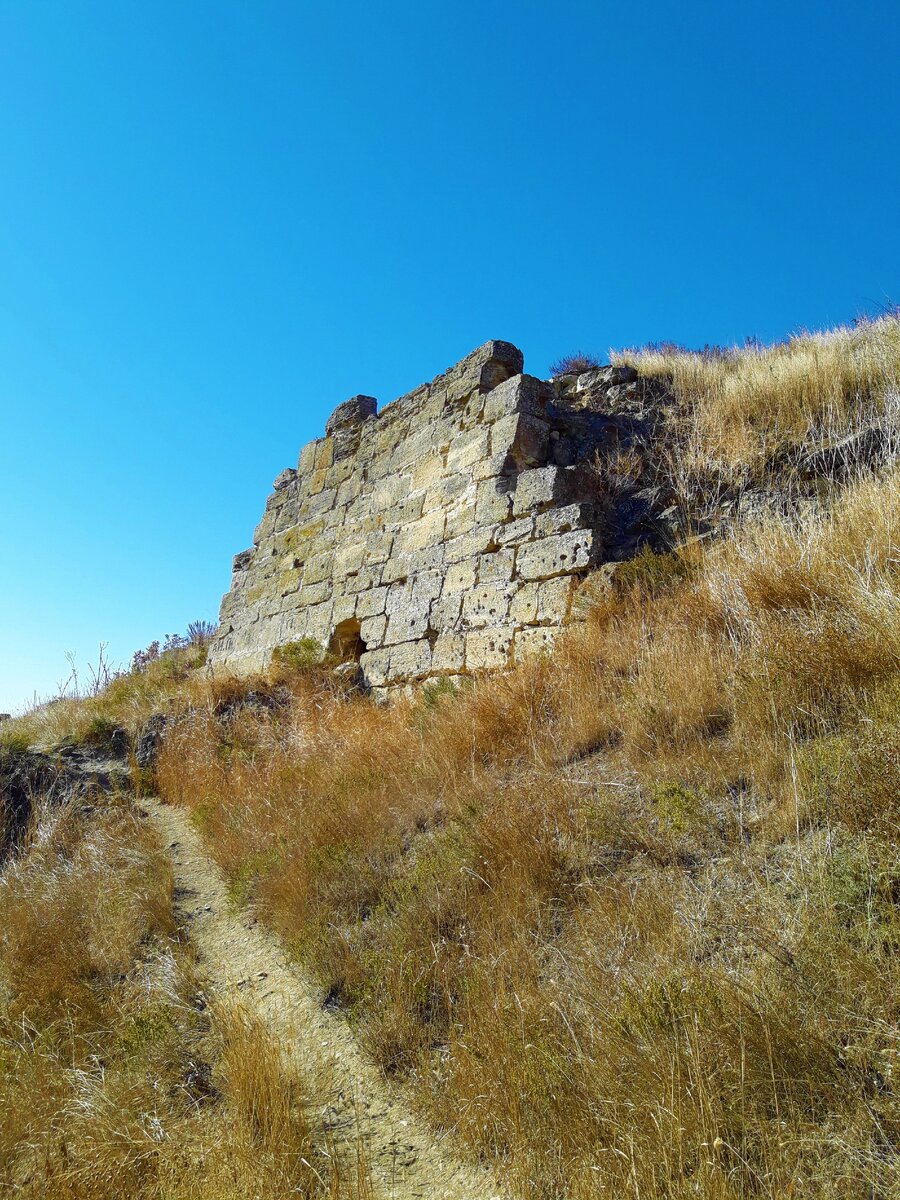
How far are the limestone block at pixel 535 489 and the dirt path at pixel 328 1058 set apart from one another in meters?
4.10

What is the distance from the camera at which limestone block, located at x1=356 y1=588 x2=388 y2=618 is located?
837 cm

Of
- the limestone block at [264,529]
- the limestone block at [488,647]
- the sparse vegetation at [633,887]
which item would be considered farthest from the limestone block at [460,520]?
the limestone block at [264,529]

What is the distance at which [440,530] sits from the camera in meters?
7.87

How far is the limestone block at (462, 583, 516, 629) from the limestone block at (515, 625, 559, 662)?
1.12 feet

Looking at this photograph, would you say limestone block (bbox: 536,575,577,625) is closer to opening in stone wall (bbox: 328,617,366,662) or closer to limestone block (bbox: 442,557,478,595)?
limestone block (bbox: 442,557,478,595)

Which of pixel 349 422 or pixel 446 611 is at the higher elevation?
pixel 349 422

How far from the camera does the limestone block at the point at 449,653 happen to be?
6.95 meters

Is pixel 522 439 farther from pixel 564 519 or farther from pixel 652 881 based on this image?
pixel 652 881

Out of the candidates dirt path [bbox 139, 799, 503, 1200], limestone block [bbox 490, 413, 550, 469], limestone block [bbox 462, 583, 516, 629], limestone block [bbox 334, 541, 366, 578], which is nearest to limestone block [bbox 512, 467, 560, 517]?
limestone block [bbox 490, 413, 550, 469]

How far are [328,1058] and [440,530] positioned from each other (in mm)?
5644

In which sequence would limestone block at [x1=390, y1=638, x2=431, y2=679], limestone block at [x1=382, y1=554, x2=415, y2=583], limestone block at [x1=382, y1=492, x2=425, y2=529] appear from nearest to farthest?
limestone block at [x1=390, y1=638, x2=431, y2=679] < limestone block at [x1=382, y1=554, x2=415, y2=583] < limestone block at [x1=382, y1=492, x2=425, y2=529]

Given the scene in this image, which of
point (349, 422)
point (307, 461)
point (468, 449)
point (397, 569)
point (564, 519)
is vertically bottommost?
point (564, 519)

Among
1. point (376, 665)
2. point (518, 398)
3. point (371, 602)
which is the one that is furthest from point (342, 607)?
point (518, 398)

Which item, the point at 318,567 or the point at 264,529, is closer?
the point at 318,567
